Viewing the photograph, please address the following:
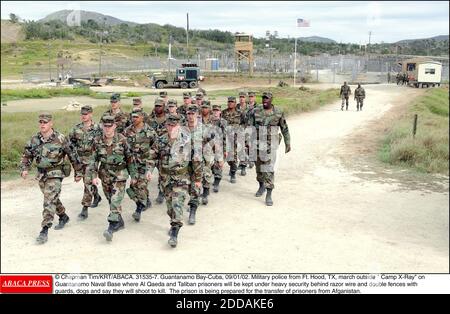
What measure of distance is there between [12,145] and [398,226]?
8.52 meters

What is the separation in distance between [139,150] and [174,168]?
2.88 feet

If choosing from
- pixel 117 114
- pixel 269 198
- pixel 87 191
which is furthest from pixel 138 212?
pixel 269 198

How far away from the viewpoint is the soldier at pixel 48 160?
6008mm

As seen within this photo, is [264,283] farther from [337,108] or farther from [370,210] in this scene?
[337,108]

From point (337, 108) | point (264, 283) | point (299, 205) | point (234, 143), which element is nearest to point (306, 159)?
point (234, 143)

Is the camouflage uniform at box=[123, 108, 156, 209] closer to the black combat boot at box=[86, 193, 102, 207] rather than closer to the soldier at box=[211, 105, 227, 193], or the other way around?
the black combat boot at box=[86, 193, 102, 207]

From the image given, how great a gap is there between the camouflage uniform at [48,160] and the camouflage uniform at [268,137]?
10.7ft

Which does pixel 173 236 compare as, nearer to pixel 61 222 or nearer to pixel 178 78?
pixel 61 222

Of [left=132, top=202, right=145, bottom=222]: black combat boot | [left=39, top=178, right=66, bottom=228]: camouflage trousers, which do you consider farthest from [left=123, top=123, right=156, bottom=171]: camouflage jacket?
[left=39, top=178, right=66, bottom=228]: camouflage trousers

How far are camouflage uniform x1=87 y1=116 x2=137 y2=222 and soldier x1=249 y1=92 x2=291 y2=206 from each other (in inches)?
102

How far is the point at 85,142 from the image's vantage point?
681 centimetres

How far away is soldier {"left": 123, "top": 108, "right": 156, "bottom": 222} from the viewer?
664 centimetres

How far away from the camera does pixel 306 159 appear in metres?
12.1

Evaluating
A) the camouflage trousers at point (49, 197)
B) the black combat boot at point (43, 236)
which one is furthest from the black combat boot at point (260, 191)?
the black combat boot at point (43, 236)
